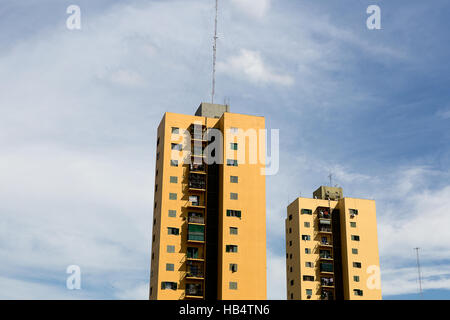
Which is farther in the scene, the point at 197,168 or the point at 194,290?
the point at 197,168

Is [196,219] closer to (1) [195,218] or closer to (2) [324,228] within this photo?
(1) [195,218]

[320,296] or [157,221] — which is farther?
[320,296]

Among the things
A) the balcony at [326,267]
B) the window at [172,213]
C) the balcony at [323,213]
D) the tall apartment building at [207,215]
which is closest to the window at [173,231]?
the tall apartment building at [207,215]

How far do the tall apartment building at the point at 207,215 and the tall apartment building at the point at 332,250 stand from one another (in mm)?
34362

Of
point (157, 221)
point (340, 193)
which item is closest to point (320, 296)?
point (340, 193)

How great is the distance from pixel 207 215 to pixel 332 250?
135 feet

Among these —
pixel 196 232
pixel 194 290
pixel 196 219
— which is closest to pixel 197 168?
pixel 196 219

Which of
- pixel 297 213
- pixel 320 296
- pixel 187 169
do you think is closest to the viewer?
pixel 187 169

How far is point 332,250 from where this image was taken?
11162 cm

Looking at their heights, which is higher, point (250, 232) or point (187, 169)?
point (187, 169)

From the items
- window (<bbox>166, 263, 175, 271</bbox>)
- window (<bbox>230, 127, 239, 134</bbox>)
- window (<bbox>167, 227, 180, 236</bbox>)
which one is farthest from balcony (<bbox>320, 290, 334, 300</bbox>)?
window (<bbox>230, 127, 239, 134</bbox>)
